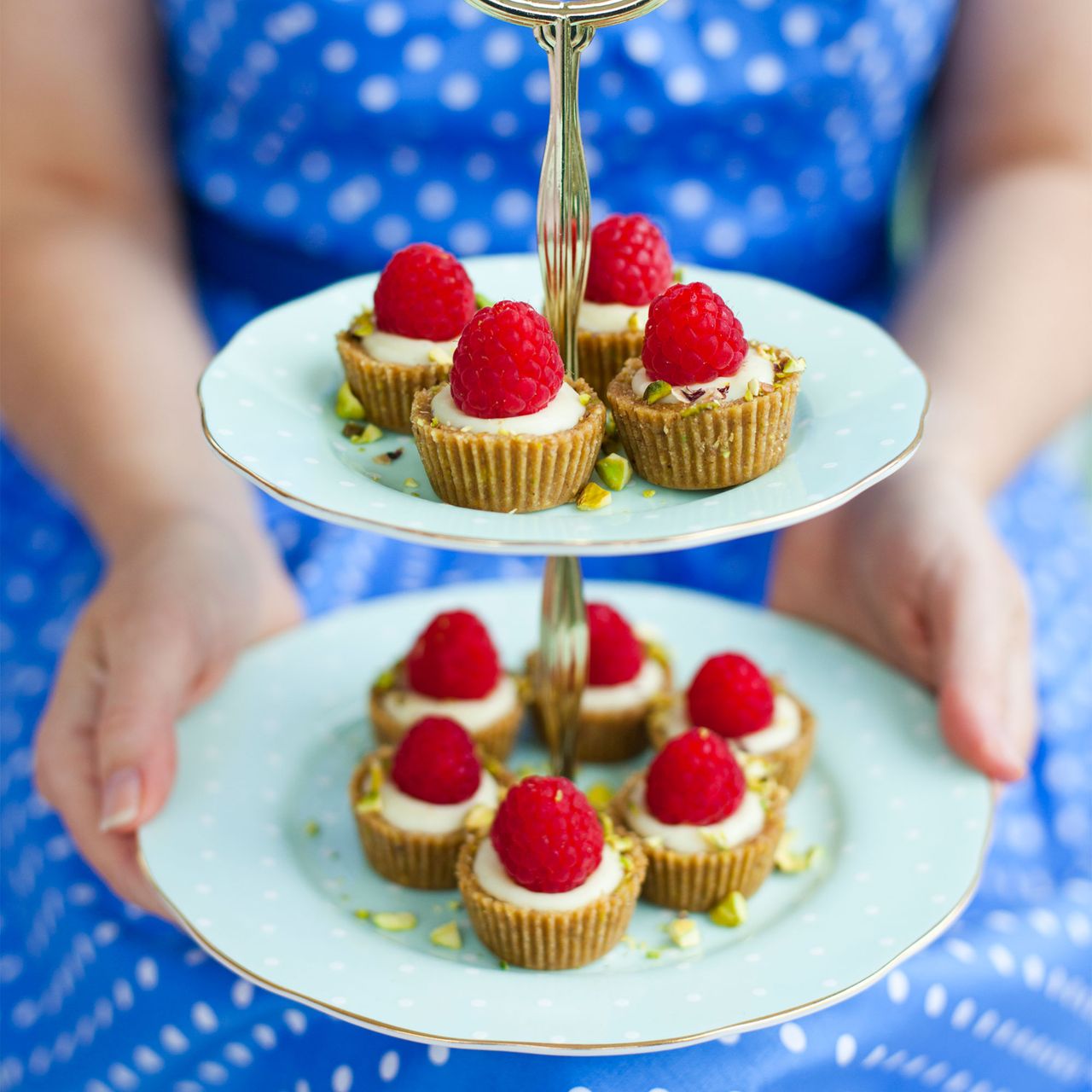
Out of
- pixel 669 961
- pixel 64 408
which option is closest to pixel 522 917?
pixel 669 961

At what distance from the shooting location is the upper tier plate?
0.68 meters

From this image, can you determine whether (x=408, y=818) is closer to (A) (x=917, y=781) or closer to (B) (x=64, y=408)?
(A) (x=917, y=781)

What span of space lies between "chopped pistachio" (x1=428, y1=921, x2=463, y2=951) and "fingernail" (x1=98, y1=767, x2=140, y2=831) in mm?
234

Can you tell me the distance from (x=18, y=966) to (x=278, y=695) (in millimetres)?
328

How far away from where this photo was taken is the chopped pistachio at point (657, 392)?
2.53 feet

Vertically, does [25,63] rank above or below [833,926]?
above

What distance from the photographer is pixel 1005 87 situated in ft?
4.61

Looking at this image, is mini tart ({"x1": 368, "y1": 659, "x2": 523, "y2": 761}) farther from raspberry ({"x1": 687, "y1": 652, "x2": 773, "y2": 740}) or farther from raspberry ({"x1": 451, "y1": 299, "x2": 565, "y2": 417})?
raspberry ({"x1": 451, "y1": 299, "x2": 565, "y2": 417})

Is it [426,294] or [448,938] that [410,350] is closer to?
[426,294]

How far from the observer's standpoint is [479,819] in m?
0.95

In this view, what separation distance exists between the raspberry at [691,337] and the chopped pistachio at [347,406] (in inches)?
7.4

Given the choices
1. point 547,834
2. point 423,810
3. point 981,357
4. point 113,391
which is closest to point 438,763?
point 423,810

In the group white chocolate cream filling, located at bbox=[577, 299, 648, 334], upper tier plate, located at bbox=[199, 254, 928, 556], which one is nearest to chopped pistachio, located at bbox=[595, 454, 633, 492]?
upper tier plate, located at bbox=[199, 254, 928, 556]

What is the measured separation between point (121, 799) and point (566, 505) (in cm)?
42
